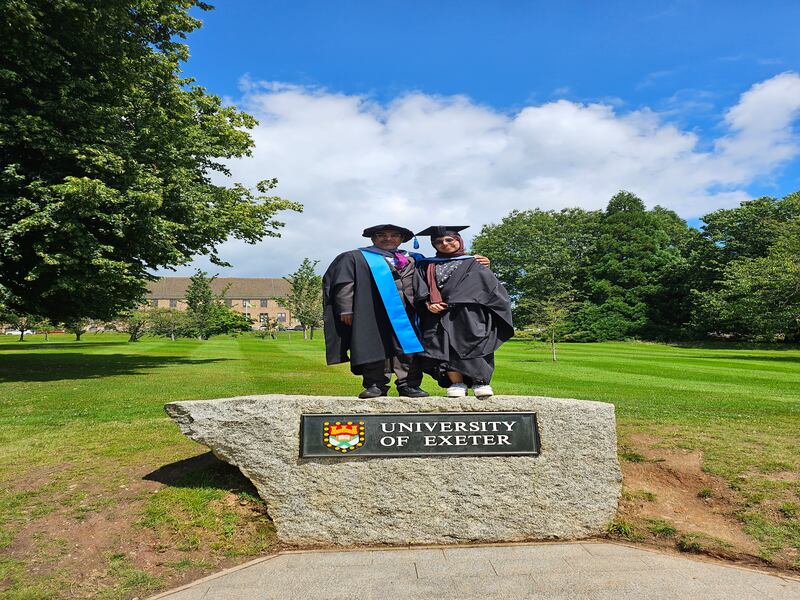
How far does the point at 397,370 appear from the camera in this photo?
518 cm

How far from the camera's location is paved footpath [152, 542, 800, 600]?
357cm

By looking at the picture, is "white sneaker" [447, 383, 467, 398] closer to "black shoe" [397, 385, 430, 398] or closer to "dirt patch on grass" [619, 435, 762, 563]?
"black shoe" [397, 385, 430, 398]

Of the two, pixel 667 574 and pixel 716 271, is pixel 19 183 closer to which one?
pixel 667 574

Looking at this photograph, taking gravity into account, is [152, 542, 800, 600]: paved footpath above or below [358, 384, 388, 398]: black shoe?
below

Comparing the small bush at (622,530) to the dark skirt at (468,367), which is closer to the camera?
the small bush at (622,530)

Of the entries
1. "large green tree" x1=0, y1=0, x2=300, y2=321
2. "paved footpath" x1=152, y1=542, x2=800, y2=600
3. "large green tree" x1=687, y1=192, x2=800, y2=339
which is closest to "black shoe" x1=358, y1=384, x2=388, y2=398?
"paved footpath" x1=152, y1=542, x2=800, y2=600

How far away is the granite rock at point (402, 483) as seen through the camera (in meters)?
4.57

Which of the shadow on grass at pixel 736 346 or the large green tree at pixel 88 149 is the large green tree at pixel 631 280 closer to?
the shadow on grass at pixel 736 346

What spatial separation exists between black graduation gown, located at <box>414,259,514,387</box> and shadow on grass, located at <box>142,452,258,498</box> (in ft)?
7.02

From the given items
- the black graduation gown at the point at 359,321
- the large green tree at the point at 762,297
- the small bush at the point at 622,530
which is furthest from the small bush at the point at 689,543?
the large green tree at the point at 762,297

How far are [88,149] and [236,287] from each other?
270 feet

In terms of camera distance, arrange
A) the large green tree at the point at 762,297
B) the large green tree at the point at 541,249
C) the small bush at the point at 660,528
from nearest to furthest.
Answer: the small bush at the point at 660,528 < the large green tree at the point at 762,297 < the large green tree at the point at 541,249

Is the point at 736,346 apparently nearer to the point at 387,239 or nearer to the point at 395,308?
the point at 387,239

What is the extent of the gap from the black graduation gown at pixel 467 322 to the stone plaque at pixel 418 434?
1.54ft
